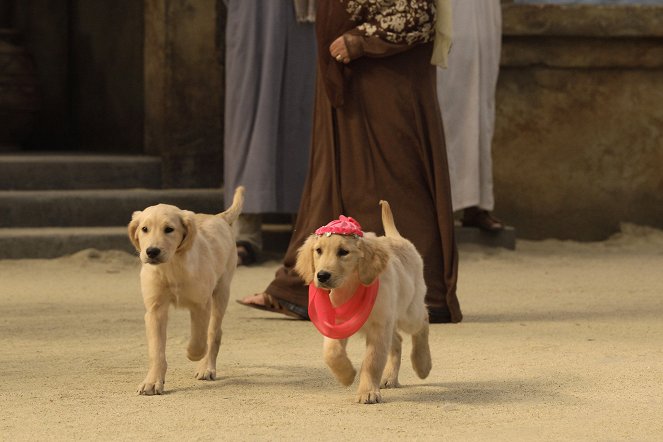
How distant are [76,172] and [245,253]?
1593 millimetres

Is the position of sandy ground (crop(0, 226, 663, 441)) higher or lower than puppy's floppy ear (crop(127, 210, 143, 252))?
lower

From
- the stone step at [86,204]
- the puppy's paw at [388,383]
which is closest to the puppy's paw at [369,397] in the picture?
the puppy's paw at [388,383]

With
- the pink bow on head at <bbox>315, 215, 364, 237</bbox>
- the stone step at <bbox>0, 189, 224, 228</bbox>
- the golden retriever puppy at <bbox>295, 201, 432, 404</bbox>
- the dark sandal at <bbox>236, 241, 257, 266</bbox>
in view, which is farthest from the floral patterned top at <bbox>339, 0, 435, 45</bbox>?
the stone step at <bbox>0, 189, 224, 228</bbox>

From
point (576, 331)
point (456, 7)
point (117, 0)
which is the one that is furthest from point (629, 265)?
point (117, 0)

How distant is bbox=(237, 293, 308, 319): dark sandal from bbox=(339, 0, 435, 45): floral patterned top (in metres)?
1.23

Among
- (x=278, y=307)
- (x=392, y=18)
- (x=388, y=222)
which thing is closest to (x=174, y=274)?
(x=388, y=222)

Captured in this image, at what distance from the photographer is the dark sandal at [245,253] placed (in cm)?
844

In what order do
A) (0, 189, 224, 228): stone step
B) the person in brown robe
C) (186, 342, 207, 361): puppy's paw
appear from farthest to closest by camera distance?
(0, 189, 224, 228): stone step → the person in brown robe → (186, 342, 207, 361): puppy's paw

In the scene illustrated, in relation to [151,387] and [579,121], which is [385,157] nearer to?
[151,387]

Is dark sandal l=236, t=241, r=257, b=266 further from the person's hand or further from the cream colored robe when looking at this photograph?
the person's hand

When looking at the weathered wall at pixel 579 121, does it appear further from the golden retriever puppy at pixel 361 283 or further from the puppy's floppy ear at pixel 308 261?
the puppy's floppy ear at pixel 308 261

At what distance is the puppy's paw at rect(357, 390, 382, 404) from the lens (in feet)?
14.6

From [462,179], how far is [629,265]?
1.14 meters

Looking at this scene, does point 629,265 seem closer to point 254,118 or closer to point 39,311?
point 254,118
